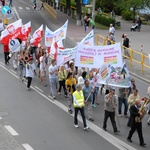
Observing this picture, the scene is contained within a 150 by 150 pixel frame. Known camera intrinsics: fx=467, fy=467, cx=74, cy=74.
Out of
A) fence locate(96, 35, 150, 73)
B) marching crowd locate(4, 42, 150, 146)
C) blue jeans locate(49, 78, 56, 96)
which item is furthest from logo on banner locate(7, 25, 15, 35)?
fence locate(96, 35, 150, 73)

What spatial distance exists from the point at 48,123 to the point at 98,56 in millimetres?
2950

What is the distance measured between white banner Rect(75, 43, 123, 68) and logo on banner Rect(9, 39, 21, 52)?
23.0 ft

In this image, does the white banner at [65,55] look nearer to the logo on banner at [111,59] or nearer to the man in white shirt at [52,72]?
the man in white shirt at [52,72]

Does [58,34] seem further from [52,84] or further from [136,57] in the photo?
[136,57]

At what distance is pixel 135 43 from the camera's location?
111 feet

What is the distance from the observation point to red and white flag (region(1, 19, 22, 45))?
77.8 feet

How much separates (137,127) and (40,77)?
8.19 metres

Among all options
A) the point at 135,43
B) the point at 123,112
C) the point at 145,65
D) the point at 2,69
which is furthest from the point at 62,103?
the point at 135,43

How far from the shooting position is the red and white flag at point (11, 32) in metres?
23.7

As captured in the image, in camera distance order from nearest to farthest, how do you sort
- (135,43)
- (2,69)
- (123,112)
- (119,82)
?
(119,82), (123,112), (2,69), (135,43)

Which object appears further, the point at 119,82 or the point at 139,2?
the point at 139,2

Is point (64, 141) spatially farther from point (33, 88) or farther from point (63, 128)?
point (33, 88)

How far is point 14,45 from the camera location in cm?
2305

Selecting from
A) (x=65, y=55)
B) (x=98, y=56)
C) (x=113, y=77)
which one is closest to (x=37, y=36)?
(x=65, y=55)
